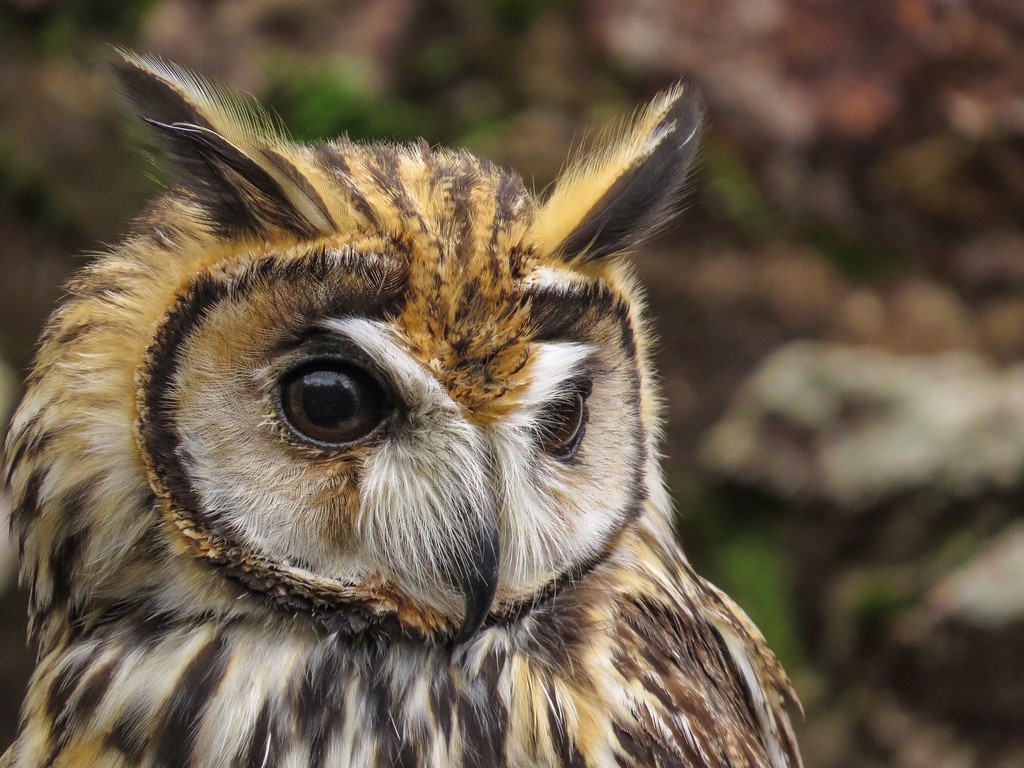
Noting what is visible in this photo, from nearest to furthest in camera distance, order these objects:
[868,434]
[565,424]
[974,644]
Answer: [565,424], [974,644], [868,434]

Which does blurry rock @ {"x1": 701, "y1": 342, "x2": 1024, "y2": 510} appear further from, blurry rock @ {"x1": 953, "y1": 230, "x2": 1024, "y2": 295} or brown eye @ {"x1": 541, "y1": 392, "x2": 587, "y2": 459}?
brown eye @ {"x1": 541, "y1": 392, "x2": 587, "y2": 459}

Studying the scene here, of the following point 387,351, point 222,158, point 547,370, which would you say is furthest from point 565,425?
point 222,158

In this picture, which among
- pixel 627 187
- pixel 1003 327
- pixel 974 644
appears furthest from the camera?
pixel 1003 327

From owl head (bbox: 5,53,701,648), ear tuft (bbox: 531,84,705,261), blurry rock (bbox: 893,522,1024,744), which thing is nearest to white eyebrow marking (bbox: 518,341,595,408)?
owl head (bbox: 5,53,701,648)

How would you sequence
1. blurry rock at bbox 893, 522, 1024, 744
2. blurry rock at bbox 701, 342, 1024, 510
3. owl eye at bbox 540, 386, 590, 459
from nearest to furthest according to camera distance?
owl eye at bbox 540, 386, 590, 459 < blurry rock at bbox 893, 522, 1024, 744 < blurry rock at bbox 701, 342, 1024, 510

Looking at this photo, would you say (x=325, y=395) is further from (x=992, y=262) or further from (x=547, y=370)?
(x=992, y=262)

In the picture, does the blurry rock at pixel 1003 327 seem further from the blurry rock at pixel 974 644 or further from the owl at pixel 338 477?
the owl at pixel 338 477

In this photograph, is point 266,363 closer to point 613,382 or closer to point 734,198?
point 613,382
